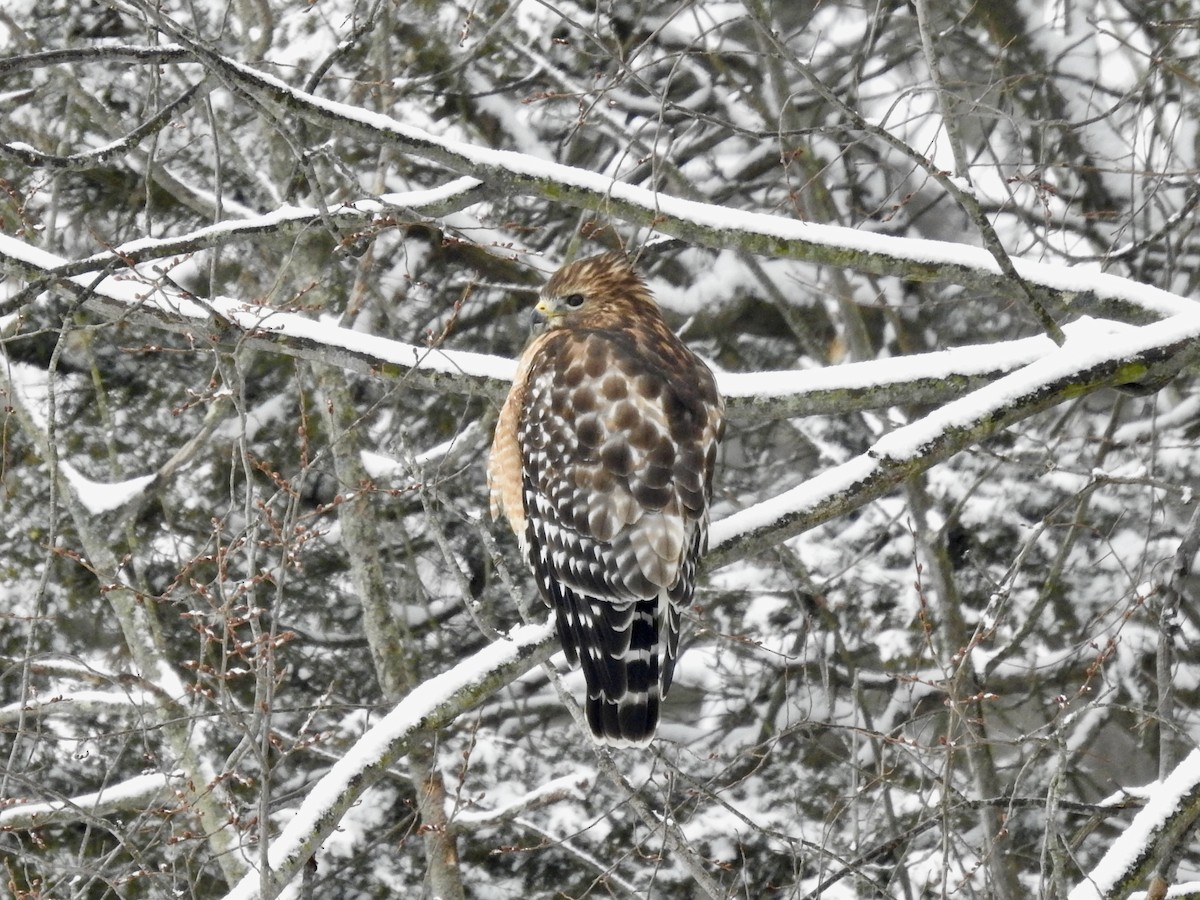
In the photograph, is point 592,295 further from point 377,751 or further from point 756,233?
point 377,751

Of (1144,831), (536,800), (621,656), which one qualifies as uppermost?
(621,656)

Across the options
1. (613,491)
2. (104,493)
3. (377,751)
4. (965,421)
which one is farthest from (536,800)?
(965,421)

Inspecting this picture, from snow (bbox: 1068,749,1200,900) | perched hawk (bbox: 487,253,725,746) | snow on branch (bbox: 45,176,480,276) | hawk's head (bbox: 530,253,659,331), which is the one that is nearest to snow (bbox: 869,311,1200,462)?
perched hawk (bbox: 487,253,725,746)

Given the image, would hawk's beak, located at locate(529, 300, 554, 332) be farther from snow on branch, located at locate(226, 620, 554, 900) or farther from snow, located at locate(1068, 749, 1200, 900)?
snow, located at locate(1068, 749, 1200, 900)

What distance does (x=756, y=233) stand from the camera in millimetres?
3564

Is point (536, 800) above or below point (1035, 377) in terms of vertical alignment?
below

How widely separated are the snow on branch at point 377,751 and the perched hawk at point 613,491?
293mm

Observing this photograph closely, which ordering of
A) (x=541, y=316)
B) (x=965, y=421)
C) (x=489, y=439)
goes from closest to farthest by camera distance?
(x=965, y=421) < (x=541, y=316) < (x=489, y=439)

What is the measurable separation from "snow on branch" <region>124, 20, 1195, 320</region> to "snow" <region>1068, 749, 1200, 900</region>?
122cm

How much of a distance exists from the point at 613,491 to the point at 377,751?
0.92 metres

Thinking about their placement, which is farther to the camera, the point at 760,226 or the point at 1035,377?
the point at 760,226

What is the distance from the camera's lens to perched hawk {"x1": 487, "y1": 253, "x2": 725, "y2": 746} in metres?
3.27

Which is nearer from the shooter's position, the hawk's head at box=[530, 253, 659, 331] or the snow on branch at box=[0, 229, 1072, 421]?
the snow on branch at box=[0, 229, 1072, 421]

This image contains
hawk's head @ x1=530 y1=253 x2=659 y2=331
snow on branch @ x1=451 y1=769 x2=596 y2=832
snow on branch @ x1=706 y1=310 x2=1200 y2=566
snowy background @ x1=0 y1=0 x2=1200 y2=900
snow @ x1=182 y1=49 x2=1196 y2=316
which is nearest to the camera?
snow on branch @ x1=706 y1=310 x2=1200 y2=566
